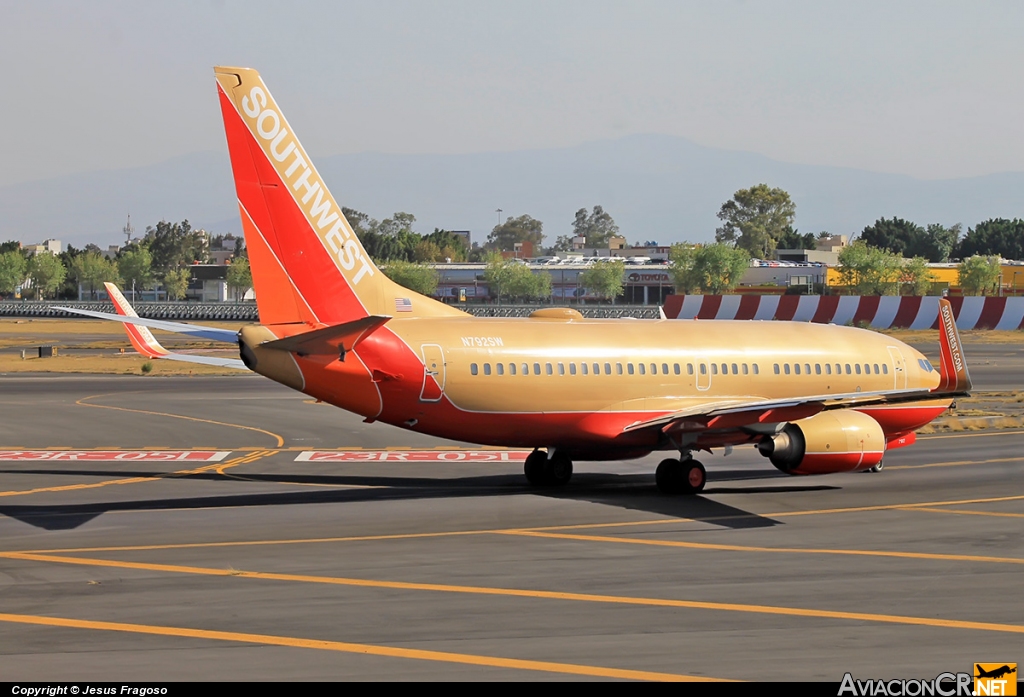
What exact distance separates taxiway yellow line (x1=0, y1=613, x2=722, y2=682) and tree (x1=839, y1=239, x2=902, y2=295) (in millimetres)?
140378

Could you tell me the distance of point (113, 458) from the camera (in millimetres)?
38125

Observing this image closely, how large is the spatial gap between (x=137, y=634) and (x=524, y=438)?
1596 centimetres

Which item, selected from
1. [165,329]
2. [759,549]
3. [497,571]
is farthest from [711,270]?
[497,571]

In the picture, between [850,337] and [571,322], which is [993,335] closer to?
[850,337]

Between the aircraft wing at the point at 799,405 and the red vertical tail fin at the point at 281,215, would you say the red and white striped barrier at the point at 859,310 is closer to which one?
the aircraft wing at the point at 799,405

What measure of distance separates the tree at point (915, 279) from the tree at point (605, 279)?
4135 cm

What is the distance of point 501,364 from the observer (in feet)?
102

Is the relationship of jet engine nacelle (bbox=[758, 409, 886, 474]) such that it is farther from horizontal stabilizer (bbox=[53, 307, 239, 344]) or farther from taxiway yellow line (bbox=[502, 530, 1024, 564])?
horizontal stabilizer (bbox=[53, 307, 239, 344])

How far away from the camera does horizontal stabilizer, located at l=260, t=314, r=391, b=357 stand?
91.6 feet

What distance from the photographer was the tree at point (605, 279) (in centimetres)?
17438

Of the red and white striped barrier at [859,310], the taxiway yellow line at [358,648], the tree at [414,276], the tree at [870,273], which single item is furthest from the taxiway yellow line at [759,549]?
the tree at [870,273]

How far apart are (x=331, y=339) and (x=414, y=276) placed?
421 ft

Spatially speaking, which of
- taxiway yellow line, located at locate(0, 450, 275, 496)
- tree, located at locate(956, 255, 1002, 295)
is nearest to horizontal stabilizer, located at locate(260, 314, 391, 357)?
taxiway yellow line, located at locate(0, 450, 275, 496)

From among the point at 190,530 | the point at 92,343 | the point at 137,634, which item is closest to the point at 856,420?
the point at 190,530
